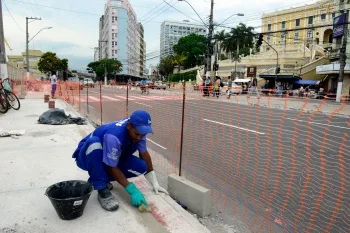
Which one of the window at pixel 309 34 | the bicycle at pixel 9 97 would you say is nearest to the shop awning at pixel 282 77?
the window at pixel 309 34

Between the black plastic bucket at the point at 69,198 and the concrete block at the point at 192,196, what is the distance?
3.77 ft

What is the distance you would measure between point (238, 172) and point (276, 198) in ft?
3.27

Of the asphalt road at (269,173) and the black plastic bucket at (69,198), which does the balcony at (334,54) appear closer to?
the asphalt road at (269,173)

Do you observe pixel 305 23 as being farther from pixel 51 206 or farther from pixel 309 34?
pixel 51 206

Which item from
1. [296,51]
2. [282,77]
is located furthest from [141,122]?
[296,51]

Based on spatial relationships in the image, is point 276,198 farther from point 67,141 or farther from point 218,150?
point 67,141

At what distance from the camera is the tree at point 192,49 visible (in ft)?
243

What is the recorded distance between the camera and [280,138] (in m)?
7.45

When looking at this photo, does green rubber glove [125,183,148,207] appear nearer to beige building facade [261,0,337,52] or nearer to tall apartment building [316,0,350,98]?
tall apartment building [316,0,350,98]

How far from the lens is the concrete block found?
11.1 feet

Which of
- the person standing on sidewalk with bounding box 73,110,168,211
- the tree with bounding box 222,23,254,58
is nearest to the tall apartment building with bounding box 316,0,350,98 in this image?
the person standing on sidewalk with bounding box 73,110,168,211

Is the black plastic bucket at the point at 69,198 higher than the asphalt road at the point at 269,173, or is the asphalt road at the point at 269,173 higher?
the black plastic bucket at the point at 69,198

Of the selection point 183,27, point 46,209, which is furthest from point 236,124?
point 183,27

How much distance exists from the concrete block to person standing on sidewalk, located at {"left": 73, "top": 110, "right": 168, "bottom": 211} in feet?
1.89
